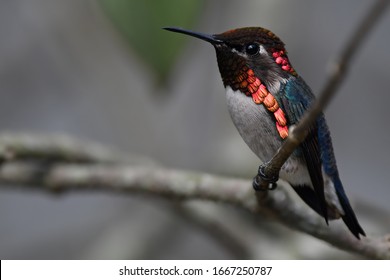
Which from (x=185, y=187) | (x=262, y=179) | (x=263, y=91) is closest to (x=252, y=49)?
(x=263, y=91)

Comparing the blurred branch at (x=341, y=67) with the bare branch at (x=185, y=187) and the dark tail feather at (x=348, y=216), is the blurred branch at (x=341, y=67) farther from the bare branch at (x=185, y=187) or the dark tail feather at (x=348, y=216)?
the bare branch at (x=185, y=187)

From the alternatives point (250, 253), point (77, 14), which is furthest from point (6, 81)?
point (250, 253)

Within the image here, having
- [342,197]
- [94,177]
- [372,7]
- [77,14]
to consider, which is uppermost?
[372,7]

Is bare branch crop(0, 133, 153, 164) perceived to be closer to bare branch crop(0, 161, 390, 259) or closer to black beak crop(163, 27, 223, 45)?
bare branch crop(0, 161, 390, 259)

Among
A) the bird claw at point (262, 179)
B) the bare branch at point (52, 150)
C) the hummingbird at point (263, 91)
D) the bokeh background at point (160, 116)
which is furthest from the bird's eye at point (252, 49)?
the bare branch at point (52, 150)

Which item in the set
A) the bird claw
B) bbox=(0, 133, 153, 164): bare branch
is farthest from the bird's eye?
bbox=(0, 133, 153, 164): bare branch
